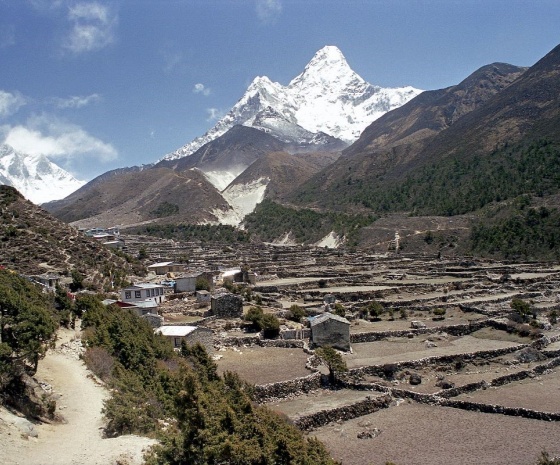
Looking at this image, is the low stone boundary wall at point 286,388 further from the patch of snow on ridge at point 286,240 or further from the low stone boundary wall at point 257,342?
the patch of snow on ridge at point 286,240

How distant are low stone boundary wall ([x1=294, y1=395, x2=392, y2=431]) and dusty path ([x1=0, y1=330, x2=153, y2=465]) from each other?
17.5 feet

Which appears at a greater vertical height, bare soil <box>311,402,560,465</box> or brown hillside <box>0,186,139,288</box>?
brown hillside <box>0,186,139,288</box>

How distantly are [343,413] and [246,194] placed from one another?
170 meters

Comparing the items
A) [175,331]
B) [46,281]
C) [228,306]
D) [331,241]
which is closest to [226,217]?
[331,241]

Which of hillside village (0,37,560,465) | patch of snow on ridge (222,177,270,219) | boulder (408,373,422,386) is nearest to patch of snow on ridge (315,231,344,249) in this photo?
hillside village (0,37,560,465)

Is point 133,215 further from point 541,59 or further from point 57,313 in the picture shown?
point 57,313

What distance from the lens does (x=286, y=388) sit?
20141 mm

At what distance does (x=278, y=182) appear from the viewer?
18725 cm

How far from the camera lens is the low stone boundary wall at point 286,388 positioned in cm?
1968

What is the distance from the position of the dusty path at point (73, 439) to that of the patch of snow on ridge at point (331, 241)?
263 feet

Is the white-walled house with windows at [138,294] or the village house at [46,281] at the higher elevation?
the village house at [46,281]

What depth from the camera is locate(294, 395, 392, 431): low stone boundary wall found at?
17375 mm

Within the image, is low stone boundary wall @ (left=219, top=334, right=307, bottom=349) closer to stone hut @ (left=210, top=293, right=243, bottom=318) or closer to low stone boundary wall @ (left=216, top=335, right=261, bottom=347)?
low stone boundary wall @ (left=216, top=335, right=261, bottom=347)

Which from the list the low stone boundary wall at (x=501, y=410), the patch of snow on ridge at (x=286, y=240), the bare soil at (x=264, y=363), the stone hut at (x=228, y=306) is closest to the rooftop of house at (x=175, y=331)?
the bare soil at (x=264, y=363)
